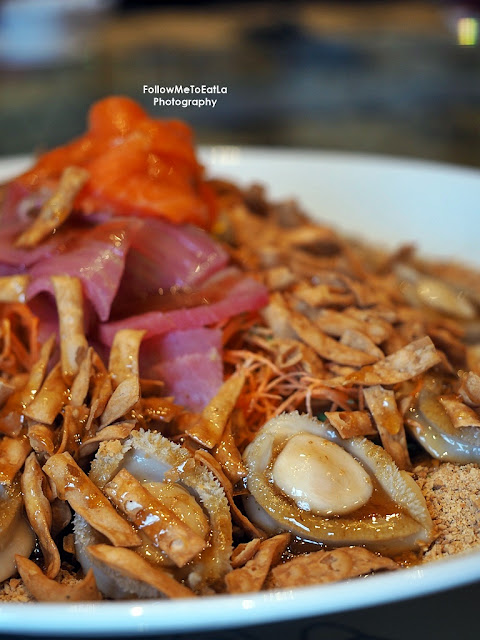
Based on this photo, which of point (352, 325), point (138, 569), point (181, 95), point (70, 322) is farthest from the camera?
point (181, 95)

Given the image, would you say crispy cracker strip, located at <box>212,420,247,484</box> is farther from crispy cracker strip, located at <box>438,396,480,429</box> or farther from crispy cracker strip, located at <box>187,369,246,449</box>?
crispy cracker strip, located at <box>438,396,480,429</box>

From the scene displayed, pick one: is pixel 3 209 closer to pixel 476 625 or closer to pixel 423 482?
pixel 423 482

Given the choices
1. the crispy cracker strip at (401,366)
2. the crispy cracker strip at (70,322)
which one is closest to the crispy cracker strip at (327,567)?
the crispy cracker strip at (401,366)

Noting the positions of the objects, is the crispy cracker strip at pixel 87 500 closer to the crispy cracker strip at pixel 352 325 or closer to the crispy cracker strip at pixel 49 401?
the crispy cracker strip at pixel 49 401

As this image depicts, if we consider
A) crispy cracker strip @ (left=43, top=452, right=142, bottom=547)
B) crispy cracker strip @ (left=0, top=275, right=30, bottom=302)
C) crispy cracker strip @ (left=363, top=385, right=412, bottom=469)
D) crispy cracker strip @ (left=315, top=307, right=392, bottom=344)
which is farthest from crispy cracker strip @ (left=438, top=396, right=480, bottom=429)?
crispy cracker strip @ (left=0, top=275, right=30, bottom=302)

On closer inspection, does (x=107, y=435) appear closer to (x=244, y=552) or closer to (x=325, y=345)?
(x=244, y=552)

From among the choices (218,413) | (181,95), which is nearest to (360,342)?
(218,413)
